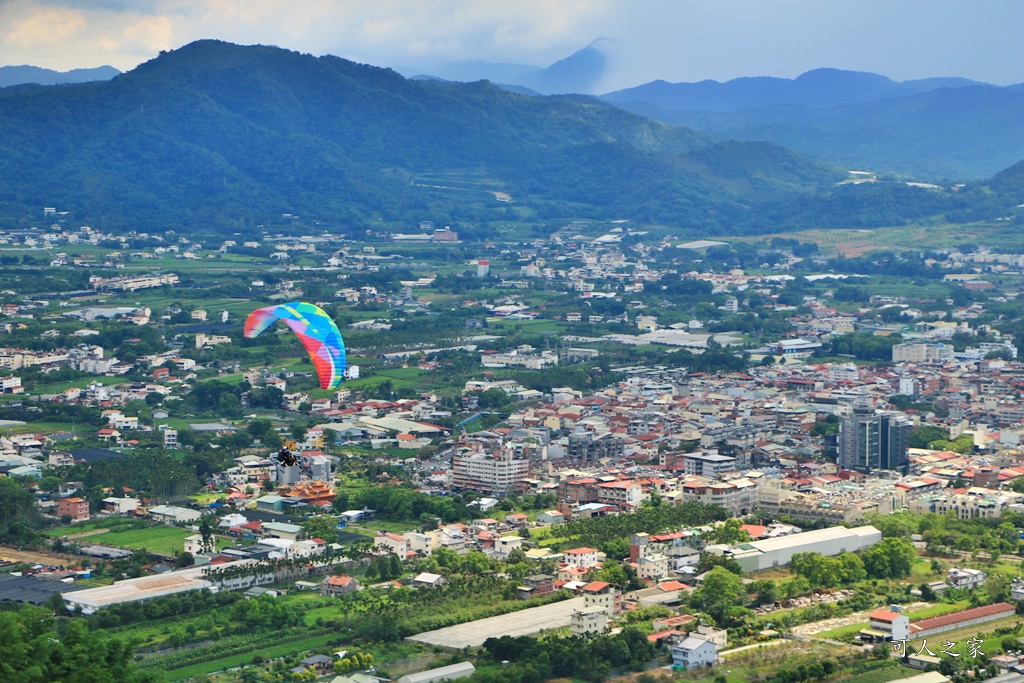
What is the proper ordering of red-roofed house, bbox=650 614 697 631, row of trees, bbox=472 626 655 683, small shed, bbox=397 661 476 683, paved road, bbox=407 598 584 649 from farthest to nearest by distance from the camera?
red-roofed house, bbox=650 614 697 631
paved road, bbox=407 598 584 649
row of trees, bbox=472 626 655 683
small shed, bbox=397 661 476 683

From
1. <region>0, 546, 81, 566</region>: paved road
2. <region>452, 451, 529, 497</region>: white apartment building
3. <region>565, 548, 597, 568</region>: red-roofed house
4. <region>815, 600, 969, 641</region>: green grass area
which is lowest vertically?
<region>815, 600, 969, 641</region>: green grass area

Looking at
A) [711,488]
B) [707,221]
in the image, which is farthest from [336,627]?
[707,221]

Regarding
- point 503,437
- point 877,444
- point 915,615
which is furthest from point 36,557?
point 877,444

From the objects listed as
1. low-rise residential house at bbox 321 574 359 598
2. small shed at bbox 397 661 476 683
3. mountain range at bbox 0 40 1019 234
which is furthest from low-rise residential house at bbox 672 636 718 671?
mountain range at bbox 0 40 1019 234

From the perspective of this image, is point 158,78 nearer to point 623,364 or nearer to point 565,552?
point 623,364

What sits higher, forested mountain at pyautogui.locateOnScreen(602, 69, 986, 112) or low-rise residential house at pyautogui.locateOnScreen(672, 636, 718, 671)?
forested mountain at pyautogui.locateOnScreen(602, 69, 986, 112)

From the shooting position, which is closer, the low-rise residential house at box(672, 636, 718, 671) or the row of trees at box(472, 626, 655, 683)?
the row of trees at box(472, 626, 655, 683)

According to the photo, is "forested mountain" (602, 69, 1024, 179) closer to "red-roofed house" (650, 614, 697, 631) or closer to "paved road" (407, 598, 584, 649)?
"red-roofed house" (650, 614, 697, 631)
